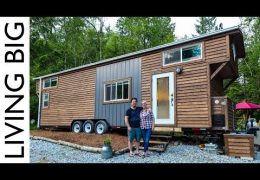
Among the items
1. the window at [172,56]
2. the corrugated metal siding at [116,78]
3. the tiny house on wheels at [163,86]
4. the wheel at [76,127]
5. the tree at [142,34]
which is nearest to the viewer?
the tiny house on wheels at [163,86]

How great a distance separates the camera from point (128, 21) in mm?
28297

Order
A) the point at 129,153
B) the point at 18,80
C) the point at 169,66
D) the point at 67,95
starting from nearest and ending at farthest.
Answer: the point at 18,80
the point at 129,153
the point at 169,66
the point at 67,95

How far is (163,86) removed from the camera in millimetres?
10109

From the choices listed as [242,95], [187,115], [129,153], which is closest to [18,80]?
[129,153]

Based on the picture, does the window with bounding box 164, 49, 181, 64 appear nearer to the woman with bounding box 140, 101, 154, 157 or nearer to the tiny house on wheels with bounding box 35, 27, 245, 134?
the tiny house on wheels with bounding box 35, 27, 245, 134

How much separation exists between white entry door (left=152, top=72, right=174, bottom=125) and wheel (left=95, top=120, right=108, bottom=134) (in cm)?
253

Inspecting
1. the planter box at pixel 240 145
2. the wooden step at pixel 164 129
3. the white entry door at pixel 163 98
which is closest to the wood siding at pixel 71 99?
the white entry door at pixel 163 98

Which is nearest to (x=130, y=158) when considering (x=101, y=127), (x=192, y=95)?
(x=192, y=95)

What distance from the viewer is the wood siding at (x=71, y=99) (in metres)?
12.8

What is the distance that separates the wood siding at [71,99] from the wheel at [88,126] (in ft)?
0.86

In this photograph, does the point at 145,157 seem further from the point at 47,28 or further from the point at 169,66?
the point at 47,28

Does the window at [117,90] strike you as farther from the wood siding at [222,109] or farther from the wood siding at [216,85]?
the wood siding at [222,109]

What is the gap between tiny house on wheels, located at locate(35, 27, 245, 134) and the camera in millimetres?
8883

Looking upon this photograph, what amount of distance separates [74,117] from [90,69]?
234 cm
